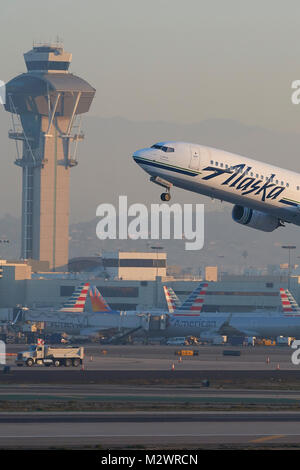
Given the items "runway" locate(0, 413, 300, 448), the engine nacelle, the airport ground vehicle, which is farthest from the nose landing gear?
the airport ground vehicle

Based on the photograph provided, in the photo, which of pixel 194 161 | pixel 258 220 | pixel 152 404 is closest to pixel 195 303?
pixel 258 220

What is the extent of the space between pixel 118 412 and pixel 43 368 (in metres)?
44.2

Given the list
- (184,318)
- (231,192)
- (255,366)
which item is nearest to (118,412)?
(231,192)

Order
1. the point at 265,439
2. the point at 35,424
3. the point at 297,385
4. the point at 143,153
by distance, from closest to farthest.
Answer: the point at 265,439 < the point at 35,424 < the point at 143,153 < the point at 297,385

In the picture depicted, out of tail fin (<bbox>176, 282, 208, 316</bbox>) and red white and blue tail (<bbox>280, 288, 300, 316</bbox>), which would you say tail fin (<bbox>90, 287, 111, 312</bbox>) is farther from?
red white and blue tail (<bbox>280, 288, 300, 316</bbox>)

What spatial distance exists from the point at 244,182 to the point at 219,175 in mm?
2460

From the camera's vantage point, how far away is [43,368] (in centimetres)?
11288

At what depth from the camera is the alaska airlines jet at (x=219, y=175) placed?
3492 inches

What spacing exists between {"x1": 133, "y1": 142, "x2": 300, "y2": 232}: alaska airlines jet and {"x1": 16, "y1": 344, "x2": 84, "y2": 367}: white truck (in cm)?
3258

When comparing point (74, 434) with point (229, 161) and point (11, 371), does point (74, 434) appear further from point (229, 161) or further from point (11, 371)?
point (11, 371)

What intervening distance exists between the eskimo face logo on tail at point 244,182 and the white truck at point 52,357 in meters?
36.5

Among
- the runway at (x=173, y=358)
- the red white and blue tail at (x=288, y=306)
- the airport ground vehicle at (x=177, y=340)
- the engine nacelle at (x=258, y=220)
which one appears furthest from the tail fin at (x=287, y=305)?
the engine nacelle at (x=258, y=220)

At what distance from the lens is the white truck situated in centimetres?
11662

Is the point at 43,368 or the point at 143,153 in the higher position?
the point at 143,153
